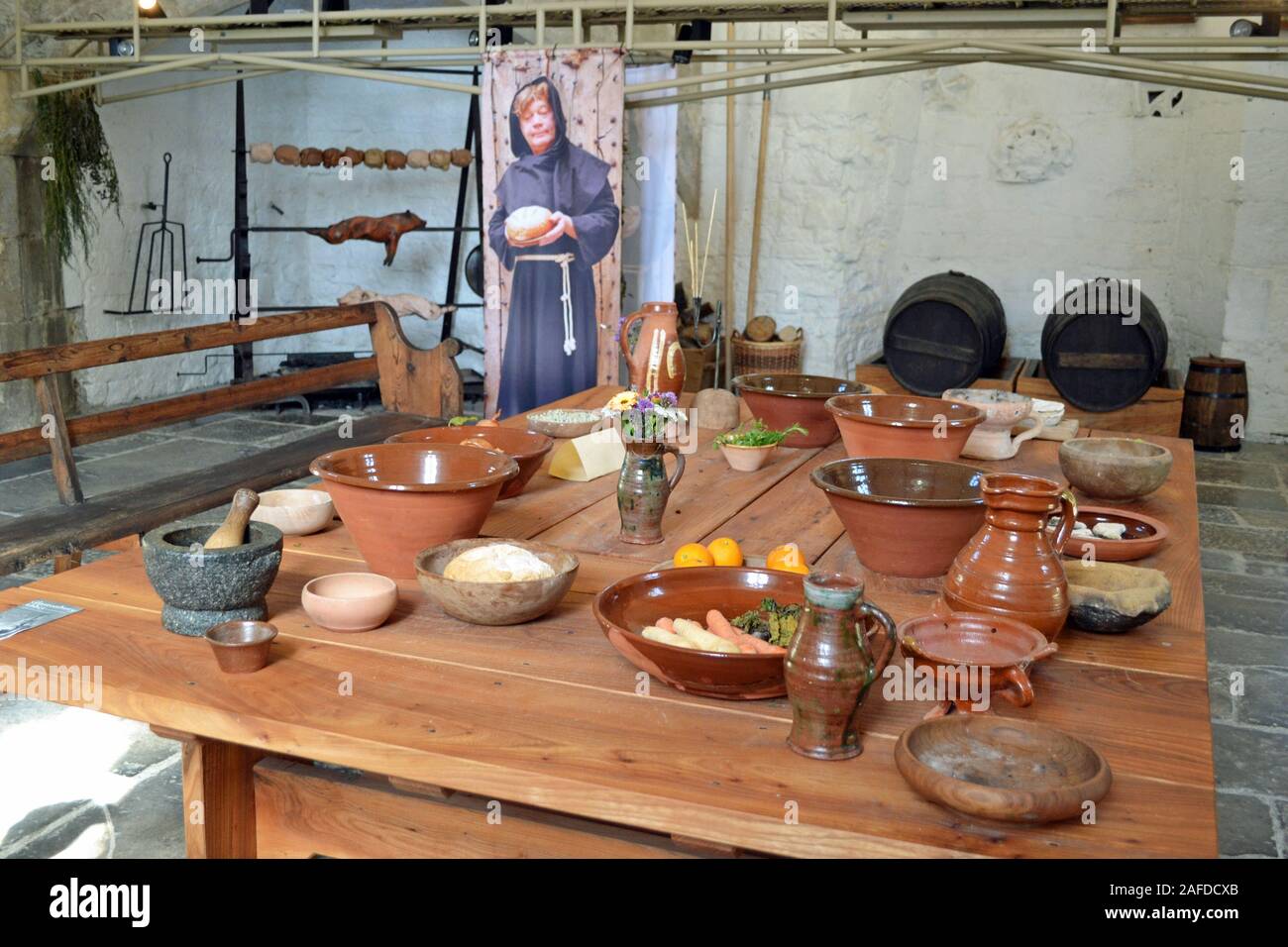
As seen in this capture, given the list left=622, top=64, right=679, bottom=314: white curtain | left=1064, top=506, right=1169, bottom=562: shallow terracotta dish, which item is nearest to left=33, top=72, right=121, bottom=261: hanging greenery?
left=622, top=64, right=679, bottom=314: white curtain

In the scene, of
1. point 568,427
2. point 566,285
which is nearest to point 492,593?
point 568,427

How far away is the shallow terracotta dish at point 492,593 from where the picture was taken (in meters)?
2.05

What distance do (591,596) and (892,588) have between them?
22.7 inches

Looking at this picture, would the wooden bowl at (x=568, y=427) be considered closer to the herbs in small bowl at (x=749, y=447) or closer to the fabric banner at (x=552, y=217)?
the herbs in small bowl at (x=749, y=447)

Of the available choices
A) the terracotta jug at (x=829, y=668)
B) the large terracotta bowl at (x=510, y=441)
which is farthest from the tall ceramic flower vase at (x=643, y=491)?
the terracotta jug at (x=829, y=668)

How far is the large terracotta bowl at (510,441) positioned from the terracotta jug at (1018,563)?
1.27 m

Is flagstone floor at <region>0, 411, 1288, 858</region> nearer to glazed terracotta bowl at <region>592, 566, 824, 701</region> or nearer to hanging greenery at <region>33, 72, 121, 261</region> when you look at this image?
glazed terracotta bowl at <region>592, 566, 824, 701</region>

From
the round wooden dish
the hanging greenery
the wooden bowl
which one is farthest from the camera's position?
the hanging greenery

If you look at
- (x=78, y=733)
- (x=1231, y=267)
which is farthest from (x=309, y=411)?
(x=1231, y=267)

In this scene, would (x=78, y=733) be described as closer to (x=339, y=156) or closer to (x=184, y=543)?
(x=184, y=543)

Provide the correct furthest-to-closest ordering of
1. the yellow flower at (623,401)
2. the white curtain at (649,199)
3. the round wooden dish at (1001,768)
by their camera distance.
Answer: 1. the white curtain at (649,199)
2. the yellow flower at (623,401)
3. the round wooden dish at (1001,768)

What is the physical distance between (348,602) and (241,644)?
21 centimetres

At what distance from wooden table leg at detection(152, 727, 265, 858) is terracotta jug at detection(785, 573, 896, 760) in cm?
96

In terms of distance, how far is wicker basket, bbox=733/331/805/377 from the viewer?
779 cm
